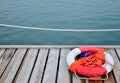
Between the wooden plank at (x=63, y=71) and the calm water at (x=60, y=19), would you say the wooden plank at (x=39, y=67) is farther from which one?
the calm water at (x=60, y=19)

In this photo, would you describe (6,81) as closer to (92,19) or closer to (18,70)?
(18,70)

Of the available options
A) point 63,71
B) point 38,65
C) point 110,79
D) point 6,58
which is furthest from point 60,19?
point 110,79

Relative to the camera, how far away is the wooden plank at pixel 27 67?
2.77 metres

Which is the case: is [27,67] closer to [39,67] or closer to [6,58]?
[39,67]

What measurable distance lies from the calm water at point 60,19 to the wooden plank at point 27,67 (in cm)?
187

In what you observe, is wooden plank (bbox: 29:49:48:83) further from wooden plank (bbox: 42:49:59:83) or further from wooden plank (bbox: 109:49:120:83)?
wooden plank (bbox: 109:49:120:83)

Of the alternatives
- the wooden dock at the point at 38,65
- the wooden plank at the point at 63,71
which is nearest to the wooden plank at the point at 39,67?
the wooden dock at the point at 38,65

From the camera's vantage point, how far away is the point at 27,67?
9.91ft

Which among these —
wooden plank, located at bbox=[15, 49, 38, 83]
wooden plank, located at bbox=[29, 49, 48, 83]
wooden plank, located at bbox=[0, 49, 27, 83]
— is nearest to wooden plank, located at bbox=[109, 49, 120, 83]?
wooden plank, located at bbox=[29, 49, 48, 83]

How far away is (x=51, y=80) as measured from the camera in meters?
2.72

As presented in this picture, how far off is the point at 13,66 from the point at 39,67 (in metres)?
0.41

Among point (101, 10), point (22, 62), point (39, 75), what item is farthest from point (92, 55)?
point (101, 10)

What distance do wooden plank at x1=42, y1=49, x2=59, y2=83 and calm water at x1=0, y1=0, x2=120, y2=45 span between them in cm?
184

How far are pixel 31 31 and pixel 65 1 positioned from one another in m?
2.96
